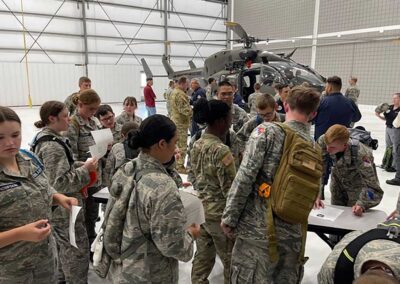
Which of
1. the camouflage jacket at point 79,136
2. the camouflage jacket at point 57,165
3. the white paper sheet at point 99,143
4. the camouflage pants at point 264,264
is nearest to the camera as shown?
the camouflage pants at point 264,264

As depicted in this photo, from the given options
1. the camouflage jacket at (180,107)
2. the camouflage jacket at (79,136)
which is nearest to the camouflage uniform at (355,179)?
the camouflage jacket at (79,136)

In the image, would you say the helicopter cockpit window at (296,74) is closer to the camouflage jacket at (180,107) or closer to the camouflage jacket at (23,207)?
the camouflage jacket at (180,107)

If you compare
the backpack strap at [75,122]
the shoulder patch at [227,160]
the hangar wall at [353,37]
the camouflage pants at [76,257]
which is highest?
the hangar wall at [353,37]

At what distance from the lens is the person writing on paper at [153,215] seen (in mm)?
1345

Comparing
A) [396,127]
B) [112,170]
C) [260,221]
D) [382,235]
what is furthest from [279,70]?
[382,235]

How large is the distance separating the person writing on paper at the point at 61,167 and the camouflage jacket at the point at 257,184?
102cm

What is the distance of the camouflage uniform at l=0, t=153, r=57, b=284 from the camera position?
1.42 meters

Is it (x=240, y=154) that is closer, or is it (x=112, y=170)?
(x=112, y=170)

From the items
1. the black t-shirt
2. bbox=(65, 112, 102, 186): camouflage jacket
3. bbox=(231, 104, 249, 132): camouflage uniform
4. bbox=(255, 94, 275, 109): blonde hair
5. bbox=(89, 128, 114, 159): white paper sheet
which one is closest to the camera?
bbox=(89, 128, 114, 159): white paper sheet

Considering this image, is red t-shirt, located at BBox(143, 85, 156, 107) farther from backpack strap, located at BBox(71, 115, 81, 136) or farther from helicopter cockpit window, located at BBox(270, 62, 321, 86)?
backpack strap, located at BBox(71, 115, 81, 136)

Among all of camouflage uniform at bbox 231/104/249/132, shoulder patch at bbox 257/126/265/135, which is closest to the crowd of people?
shoulder patch at bbox 257/126/265/135

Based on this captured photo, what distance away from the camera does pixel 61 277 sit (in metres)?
2.57

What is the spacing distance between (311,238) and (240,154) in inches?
52.3

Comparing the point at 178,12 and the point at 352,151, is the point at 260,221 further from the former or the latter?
the point at 178,12
